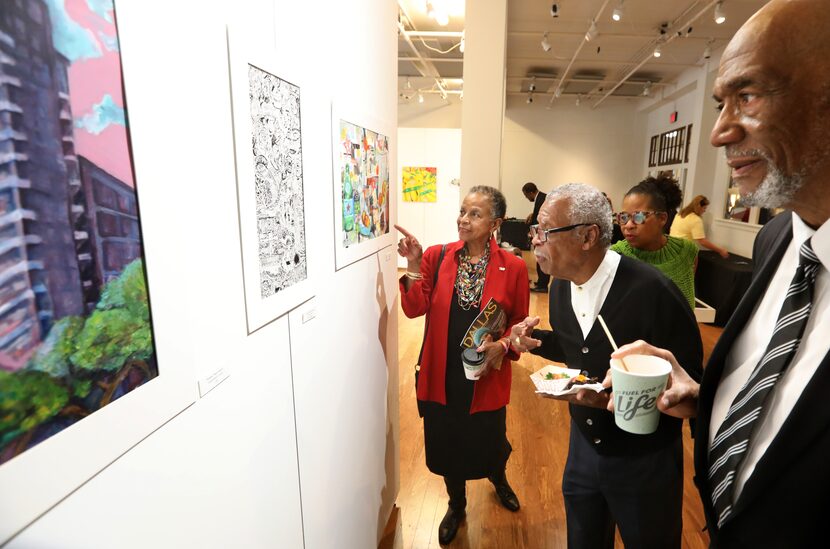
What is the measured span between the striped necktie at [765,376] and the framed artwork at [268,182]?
1.10m

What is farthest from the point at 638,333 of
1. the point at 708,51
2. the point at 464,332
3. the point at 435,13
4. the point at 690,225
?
the point at 708,51

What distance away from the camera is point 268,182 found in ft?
3.50

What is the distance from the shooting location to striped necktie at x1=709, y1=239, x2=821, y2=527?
0.87 meters

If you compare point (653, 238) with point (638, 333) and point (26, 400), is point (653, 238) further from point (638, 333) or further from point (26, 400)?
point (26, 400)

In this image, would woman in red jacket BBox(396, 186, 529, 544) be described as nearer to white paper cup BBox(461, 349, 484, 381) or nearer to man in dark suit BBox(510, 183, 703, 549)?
white paper cup BBox(461, 349, 484, 381)

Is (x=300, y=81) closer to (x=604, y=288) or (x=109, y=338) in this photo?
(x=109, y=338)

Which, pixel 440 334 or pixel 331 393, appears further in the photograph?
pixel 440 334

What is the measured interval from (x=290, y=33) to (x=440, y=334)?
157 centimetres

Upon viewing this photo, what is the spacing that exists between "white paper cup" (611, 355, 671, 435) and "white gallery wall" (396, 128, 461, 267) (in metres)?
8.37

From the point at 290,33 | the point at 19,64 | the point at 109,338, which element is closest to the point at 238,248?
the point at 109,338

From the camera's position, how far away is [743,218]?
25.0 ft

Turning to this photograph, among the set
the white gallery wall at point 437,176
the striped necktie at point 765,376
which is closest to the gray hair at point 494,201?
the striped necktie at point 765,376

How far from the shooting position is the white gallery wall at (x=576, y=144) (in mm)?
12719

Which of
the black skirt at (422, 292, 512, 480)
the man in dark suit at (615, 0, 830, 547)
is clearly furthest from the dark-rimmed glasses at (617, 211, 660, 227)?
the man in dark suit at (615, 0, 830, 547)
